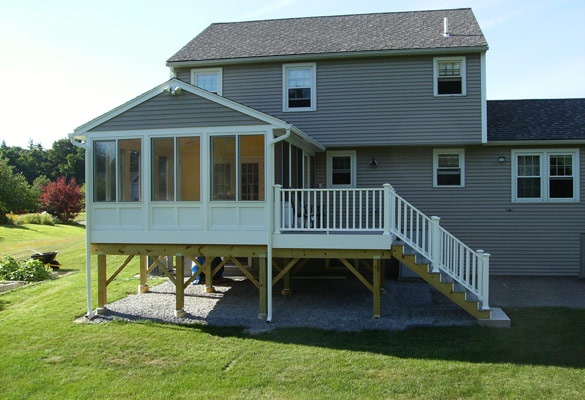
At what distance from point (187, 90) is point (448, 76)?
283 inches

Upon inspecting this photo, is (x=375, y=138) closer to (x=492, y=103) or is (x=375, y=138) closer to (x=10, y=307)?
(x=492, y=103)

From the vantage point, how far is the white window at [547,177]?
40.2 feet

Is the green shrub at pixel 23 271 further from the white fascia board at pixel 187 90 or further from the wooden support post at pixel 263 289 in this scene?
the wooden support post at pixel 263 289

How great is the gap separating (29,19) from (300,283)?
892 centimetres

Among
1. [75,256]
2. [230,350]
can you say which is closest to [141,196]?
[230,350]

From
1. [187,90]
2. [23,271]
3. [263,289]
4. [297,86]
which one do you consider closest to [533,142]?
[297,86]

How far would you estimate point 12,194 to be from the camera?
3045cm

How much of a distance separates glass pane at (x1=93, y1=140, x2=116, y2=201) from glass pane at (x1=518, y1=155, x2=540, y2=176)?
417 inches

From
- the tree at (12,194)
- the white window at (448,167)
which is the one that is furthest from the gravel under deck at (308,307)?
the tree at (12,194)

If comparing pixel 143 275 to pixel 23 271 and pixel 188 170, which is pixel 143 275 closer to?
pixel 188 170

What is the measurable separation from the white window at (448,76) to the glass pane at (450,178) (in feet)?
6.99

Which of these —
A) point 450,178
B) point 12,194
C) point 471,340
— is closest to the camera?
point 471,340

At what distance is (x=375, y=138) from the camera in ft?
40.0

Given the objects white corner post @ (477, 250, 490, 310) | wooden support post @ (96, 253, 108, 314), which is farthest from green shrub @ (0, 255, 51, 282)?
white corner post @ (477, 250, 490, 310)
